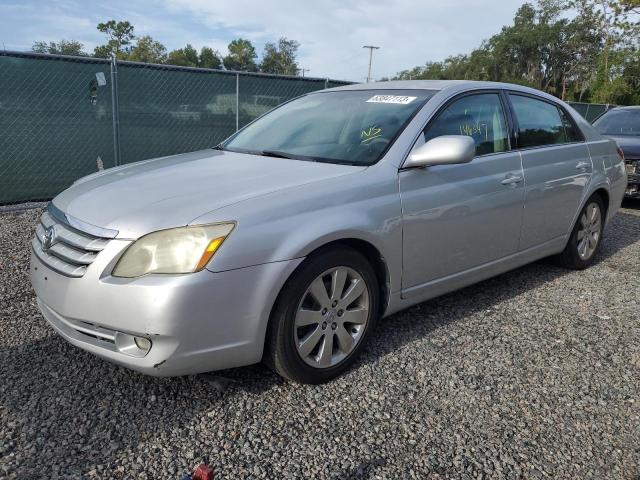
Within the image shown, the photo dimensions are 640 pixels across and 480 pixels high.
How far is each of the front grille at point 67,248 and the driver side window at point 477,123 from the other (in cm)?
197

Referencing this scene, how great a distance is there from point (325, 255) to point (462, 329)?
1.39m

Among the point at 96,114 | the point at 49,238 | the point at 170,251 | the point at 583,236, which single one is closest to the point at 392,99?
the point at 170,251

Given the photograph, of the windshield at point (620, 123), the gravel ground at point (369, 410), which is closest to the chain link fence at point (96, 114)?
the gravel ground at point (369, 410)

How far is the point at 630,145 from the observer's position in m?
8.21

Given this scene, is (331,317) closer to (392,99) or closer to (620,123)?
(392,99)

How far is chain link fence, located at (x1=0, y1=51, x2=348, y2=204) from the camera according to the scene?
6.65 meters

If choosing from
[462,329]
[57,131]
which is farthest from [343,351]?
[57,131]

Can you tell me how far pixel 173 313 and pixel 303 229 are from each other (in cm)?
72

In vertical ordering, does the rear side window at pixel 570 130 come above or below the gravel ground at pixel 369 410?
above

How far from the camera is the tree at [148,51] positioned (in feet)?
241

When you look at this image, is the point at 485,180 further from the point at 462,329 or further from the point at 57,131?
the point at 57,131

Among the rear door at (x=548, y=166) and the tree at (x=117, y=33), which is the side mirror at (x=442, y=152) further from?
the tree at (x=117, y=33)

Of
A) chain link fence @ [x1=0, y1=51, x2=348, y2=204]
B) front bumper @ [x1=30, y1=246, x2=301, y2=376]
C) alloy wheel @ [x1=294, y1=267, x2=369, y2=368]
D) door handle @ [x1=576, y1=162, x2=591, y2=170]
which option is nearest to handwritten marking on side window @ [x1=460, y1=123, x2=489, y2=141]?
door handle @ [x1=576, y1=162, x2=591, y2=170]

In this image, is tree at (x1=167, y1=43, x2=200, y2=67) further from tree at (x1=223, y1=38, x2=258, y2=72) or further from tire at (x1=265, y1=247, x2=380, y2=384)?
tire at (x1=265, y1=247, x2=380, y2=384)
